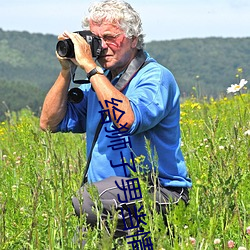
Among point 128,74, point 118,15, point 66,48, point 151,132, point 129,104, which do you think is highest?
point 118,15

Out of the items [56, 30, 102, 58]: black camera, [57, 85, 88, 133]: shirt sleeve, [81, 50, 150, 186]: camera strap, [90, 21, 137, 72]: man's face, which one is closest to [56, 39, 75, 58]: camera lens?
[56, 30, 102, 58]: black camera

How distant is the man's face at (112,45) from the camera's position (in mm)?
3404

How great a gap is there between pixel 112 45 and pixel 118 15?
6.1 inches

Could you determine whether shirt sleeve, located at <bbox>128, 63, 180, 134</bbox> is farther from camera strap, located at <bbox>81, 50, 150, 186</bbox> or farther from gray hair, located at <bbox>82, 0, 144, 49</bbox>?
gray hair, located at <bbox>82, 0, 144, 49</bbox>

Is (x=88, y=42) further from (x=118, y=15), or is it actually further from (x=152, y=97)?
(x=152, y=97)

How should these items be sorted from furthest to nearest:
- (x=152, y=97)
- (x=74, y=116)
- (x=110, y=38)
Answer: (x=74, y=116), (x=110, y=38), (x=152, y=97)

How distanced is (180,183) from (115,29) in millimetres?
854

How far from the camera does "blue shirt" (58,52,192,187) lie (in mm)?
3197

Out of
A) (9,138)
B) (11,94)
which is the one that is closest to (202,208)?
(9,138)

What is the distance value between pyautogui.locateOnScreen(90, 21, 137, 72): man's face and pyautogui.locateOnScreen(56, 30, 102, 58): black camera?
50mm

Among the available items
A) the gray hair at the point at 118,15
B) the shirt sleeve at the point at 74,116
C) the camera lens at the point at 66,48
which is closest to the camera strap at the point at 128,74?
the gray hair at the point at 118,15

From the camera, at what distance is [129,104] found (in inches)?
121

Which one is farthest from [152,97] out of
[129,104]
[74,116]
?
[74,116]

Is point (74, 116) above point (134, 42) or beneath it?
beneath
